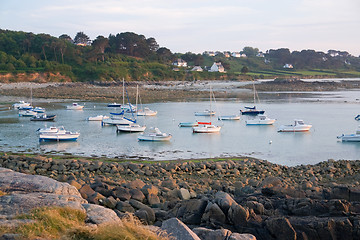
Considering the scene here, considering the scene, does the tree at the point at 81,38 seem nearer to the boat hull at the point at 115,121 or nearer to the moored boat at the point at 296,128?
the boat hull at the point at 115,121

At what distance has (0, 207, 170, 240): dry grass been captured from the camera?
6.64m

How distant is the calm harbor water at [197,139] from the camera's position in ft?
92.7

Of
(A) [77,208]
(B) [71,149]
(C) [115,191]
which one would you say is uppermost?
(A) [77,208]

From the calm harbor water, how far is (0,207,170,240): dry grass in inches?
758

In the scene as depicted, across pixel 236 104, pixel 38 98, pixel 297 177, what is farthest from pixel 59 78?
pixel 297 177

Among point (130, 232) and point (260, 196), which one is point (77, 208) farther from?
point (260, 196)

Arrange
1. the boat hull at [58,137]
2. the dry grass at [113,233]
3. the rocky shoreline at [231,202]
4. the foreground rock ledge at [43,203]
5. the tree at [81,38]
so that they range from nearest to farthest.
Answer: the dry grass at [113,233]
the foreground rock ledge at [43,203]
the rocky shoreline at [231,202]
the boat hull at [58,137]
the tree at [81,38]

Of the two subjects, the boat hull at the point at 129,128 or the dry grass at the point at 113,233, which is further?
the boat hull at the point at 129,128

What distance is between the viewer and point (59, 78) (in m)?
97.3

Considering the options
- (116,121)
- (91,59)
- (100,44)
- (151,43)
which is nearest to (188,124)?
(116,121)

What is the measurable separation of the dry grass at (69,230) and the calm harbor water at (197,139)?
63.2 ft

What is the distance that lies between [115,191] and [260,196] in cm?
427

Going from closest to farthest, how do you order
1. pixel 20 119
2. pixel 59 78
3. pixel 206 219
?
pixel 206 219
pixel 20 119
pixel 59 78

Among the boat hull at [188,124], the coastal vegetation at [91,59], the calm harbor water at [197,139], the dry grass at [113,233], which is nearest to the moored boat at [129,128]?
the calm harbor water at [197,139]
